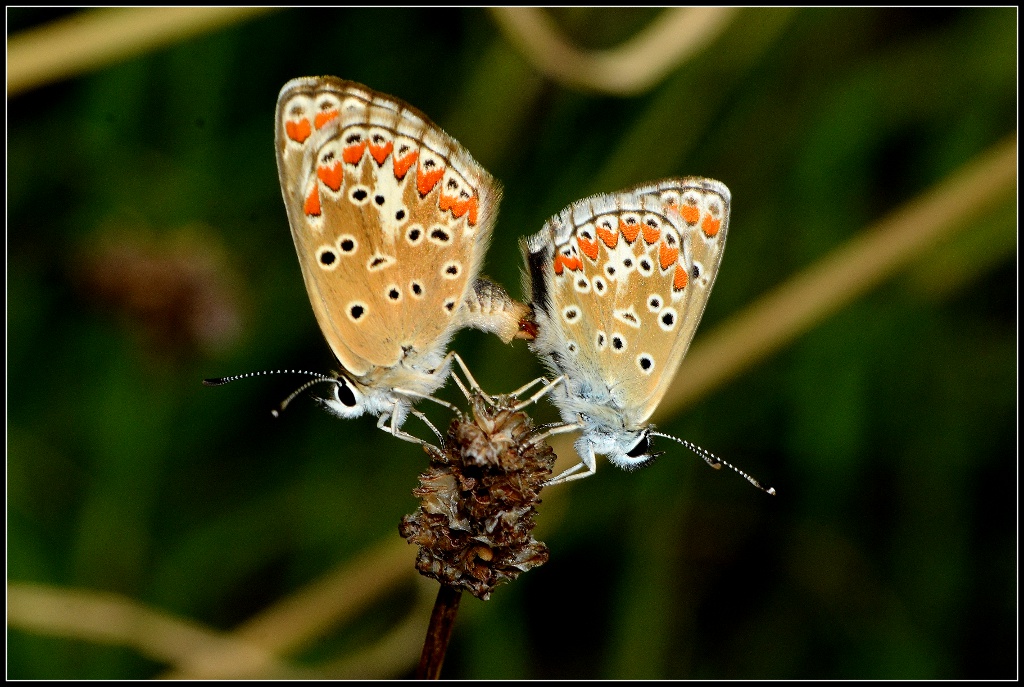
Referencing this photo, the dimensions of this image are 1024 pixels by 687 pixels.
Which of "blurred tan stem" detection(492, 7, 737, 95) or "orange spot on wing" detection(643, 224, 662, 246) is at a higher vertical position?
"blurred tan stem" detection(492, 7, 737, 95)

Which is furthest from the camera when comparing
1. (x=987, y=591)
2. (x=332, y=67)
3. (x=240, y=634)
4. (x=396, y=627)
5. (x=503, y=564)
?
(x=332, y=67)

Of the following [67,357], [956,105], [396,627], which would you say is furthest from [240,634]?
[956,105]

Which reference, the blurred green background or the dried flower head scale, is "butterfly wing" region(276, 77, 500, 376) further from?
the blurred green background

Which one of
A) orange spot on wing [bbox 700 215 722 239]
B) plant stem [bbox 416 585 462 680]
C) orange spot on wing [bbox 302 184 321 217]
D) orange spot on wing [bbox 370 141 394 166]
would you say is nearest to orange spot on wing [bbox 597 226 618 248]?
orange spot on wing [bbox 700 215 722 239]

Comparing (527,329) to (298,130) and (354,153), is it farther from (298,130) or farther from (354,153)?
(298,130)

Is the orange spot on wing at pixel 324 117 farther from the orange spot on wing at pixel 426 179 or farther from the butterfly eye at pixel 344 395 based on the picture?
the butterfly eye at pixel 344 395

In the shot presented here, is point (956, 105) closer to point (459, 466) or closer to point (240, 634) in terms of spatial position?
point (459, 466)

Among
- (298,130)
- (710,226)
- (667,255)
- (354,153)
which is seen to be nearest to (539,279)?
(667,255)

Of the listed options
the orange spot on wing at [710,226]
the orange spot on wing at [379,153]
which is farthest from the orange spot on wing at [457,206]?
the orange spot on wing at [710,226]
